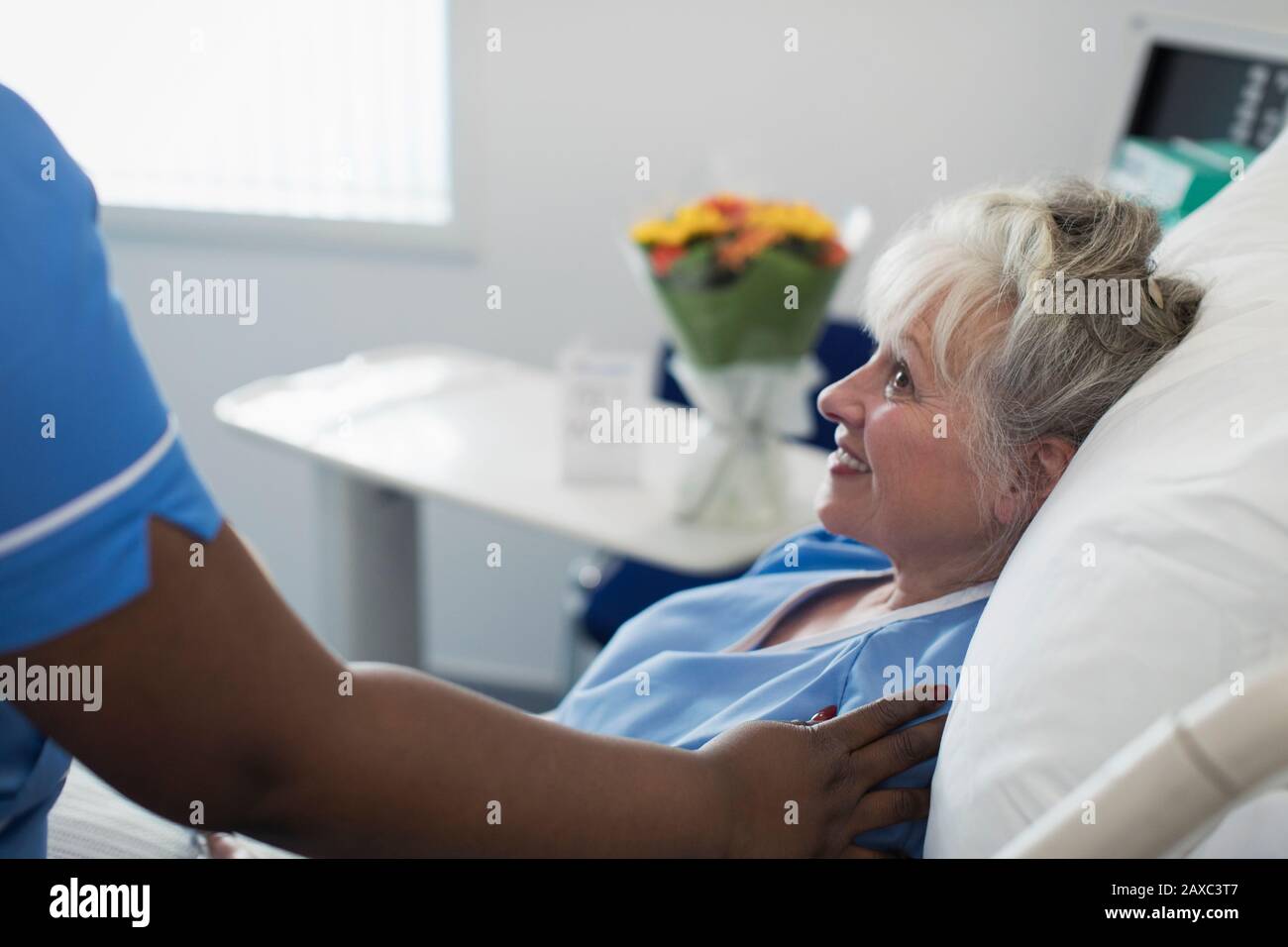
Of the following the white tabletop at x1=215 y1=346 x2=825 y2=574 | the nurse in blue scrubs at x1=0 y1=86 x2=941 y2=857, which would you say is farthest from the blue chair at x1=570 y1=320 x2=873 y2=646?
the nurse in blue scrubs at x1=0 y1=86 x2=941 y2=857

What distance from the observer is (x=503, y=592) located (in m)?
3.14

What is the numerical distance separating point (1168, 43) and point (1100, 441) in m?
1.23

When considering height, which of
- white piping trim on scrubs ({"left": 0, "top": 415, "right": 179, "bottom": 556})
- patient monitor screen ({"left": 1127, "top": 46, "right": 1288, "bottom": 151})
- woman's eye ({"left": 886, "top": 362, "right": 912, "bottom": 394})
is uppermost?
patient monitor screen ({"left": 1127, "top": 46, "right": 1288, "bottom": 151})

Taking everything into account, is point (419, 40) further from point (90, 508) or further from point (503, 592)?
point (90, 508)

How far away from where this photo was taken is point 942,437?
116 centimetres

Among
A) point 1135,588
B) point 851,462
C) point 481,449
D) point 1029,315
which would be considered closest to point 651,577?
point 481,449

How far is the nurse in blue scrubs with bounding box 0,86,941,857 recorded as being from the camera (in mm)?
631

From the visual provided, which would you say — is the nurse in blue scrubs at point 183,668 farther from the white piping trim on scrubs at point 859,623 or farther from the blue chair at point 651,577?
the blue chair at point 651,577

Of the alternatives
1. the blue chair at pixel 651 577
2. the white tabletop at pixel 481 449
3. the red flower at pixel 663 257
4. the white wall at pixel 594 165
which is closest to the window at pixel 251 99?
the white wall at pixel 594 165

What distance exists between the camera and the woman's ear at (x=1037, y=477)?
3.58ft

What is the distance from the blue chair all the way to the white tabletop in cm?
17

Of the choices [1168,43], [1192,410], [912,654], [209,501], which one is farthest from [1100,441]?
[1168,43]

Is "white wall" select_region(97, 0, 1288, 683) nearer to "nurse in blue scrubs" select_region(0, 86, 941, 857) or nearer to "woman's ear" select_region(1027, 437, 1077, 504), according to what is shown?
"woman's ear" select_region(1027, 437, 1077, 504)

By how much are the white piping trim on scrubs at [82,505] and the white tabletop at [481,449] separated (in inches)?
46.0
